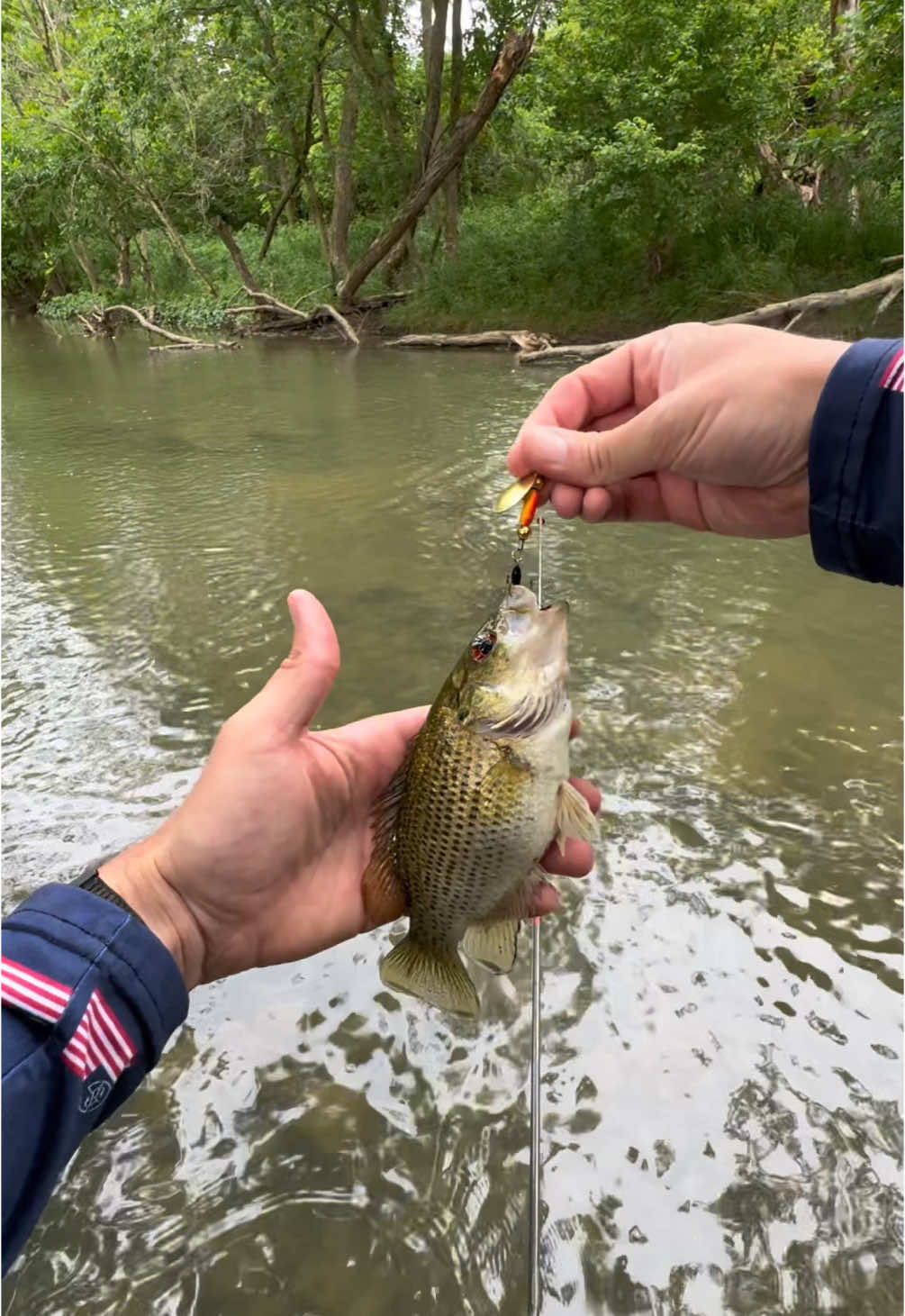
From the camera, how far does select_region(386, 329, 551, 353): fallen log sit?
17969 millimetres

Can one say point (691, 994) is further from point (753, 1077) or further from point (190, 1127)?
point (190, 1127)

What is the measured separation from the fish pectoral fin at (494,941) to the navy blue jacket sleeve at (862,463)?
137 cm

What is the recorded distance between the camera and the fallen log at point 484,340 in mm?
17969

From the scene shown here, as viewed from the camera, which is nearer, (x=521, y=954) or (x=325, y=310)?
(x=521, y=954)

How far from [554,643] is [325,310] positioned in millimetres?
23909

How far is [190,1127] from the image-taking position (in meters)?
2.77

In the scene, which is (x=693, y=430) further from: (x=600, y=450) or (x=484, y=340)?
(x=484, y=340)

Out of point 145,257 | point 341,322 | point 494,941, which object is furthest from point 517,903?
point 145,257

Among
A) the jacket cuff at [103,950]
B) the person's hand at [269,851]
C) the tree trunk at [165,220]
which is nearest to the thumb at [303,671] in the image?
the person's hand at [269,851]

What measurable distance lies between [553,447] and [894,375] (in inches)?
36.0

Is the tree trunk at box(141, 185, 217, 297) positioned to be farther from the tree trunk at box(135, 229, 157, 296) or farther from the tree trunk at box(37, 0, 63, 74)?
the tree trunk at box(37, 0, 63, 74)

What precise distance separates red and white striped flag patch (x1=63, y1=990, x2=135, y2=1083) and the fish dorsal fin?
30.6 inches

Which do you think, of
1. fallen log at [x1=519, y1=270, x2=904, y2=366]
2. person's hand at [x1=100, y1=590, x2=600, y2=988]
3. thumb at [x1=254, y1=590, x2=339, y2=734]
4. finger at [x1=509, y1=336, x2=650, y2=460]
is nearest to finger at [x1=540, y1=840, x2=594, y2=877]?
person's hand at [x1=100, y1=590, x2=600, y2=988]

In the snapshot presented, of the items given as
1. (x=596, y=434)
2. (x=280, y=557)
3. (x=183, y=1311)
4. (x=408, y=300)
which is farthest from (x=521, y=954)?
(x=408, y=300)
